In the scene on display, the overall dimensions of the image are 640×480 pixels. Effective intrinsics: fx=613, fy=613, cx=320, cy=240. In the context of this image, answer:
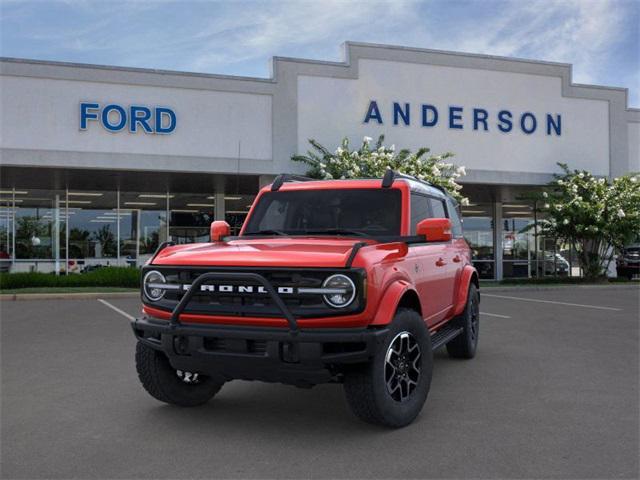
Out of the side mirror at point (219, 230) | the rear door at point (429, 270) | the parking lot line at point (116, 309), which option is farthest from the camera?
the parking lot line at point (116, 309)

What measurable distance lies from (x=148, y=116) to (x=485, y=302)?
1097 cm

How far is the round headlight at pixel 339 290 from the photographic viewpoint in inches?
160

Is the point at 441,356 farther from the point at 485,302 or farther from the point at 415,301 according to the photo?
the point at 485,302

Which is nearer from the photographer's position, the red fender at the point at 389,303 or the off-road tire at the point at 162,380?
the red fender at the point at 389,303

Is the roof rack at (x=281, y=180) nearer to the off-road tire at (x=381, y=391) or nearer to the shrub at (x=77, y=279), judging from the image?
the off-road tire at (x=381, y=391)

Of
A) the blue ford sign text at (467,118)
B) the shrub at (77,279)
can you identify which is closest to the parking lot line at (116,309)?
the shrub at (77,279)

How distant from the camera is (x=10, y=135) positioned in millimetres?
17188

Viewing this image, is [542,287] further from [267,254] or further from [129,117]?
[267,254]

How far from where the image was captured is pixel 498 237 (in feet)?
87.9

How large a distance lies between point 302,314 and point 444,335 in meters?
2.50

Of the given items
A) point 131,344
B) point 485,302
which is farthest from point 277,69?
point 131,344

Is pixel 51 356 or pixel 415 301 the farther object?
pixel 51 356

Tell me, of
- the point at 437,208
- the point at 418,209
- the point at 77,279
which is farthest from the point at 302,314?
the point at 77,279

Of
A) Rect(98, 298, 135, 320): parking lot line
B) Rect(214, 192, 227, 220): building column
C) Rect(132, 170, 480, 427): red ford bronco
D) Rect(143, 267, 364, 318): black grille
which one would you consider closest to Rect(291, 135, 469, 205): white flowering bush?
Rect(214, 192, 227, 220): building column
